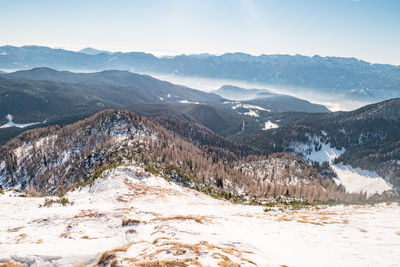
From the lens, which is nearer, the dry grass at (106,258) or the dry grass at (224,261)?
the dry grass at (224,261)

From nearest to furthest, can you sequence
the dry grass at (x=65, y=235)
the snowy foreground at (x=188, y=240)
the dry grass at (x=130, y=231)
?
the snowy foreground at (x=188, y=240) → the dry grass at (x=65, y=235) → the dry grass at (x=130, y=231)

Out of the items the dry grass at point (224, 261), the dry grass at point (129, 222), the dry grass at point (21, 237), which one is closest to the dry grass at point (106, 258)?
the dry grass at point (224, 261)

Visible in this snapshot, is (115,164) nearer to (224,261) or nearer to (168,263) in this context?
(168,263)

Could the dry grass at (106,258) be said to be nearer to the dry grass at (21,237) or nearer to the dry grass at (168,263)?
the dry grass at (168,263)

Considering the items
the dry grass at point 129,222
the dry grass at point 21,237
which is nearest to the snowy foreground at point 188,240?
the dry grass at point 129,222

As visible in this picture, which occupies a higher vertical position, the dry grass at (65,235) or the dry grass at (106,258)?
the dry grass at (106,258)

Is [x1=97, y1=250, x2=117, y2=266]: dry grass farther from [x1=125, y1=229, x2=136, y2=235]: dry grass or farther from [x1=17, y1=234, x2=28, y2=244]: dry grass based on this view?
[x1=17, y1=234, x2=28, y2=244]: dry grass

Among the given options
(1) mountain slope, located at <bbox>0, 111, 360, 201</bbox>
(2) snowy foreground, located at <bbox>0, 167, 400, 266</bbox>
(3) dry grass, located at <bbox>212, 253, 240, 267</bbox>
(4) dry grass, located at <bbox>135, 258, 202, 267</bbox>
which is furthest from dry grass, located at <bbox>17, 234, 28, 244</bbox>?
(1) mountain slope, located at <bbox>0, 111, 360, 201</bbox>

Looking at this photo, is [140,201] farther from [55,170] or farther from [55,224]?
[55,170]

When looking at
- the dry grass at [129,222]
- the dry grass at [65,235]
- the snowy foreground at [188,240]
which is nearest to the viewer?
the snowy foreground at [188,240]

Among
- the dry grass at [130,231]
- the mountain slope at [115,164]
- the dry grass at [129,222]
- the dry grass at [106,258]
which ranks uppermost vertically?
the dry grass at [106,258]

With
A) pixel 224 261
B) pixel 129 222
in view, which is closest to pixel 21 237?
pixel 129 222
